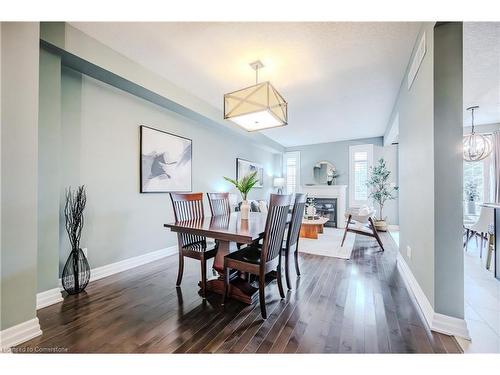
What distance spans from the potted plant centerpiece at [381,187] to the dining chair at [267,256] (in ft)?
14.5

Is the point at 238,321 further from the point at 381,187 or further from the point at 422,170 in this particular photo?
the point at 381,187

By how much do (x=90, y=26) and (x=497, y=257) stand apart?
196 inches

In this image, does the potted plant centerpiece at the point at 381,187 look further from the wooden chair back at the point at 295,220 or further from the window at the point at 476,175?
the wooden chair back at the point at 295,220

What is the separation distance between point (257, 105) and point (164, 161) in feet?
6.09

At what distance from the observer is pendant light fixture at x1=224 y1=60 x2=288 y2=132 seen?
223 centimetres

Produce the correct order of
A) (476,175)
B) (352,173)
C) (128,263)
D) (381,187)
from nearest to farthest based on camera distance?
1. (128,263)
2. (476,175)
3. (381,187)
4. (352,173)

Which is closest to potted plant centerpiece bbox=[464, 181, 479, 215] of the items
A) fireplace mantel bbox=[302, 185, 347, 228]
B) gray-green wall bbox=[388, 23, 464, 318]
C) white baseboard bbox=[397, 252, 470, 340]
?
fireplace mantel bbox=[302, 185, 347, 228]

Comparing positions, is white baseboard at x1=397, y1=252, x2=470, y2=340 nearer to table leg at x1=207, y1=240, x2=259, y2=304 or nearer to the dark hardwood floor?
the dark hardwood floor

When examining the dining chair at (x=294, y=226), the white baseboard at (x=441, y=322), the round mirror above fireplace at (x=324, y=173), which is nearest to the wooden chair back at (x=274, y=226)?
the dining chair at (x=294, y=226)

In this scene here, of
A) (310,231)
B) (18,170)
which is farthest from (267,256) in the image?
(310,231)

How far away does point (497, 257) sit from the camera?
247 cm

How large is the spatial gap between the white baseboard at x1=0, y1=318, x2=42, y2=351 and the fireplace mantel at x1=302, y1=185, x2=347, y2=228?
6295 millimetres

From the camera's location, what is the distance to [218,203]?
303 cm
